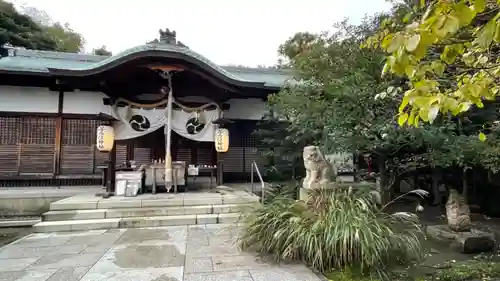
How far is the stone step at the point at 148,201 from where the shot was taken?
598 centimetres

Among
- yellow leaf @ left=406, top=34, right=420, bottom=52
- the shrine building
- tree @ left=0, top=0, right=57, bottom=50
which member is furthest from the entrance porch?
tree @ left=0, top=0, right=57, bottom=50

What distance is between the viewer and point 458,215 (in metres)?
5.25

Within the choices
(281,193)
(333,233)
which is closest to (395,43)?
(333,233)

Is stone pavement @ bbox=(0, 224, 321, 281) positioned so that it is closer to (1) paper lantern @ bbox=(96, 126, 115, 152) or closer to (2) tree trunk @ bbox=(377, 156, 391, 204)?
(1) paper lantern @ bbox=(96, 126, 115, 152)

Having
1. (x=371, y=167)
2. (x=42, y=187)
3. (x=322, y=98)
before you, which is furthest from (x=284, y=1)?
(x=42, y=187)

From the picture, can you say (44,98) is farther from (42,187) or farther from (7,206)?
(7,206)

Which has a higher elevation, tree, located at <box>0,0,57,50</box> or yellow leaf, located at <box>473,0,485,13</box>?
tree, located at <box>0,0,57,50</box>

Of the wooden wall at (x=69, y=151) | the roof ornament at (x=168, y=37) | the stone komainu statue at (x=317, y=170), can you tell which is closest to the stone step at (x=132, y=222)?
the stone komainu statue at (x=317, y=170)

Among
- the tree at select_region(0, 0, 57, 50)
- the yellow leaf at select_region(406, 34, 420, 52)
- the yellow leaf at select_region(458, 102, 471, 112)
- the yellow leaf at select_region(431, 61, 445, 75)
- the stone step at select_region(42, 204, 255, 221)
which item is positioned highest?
A: the tree at select_region(0, 0, 57, 50)

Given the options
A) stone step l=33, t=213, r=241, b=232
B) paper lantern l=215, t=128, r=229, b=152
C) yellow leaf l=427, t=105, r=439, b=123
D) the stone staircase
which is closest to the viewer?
yellow leaf l=427, t=105, r=439, b=123

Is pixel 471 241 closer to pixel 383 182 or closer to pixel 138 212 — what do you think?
pixel 383 182

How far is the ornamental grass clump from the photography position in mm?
3395

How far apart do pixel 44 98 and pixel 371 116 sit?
8.90 m

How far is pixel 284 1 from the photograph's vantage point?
30.1ft
